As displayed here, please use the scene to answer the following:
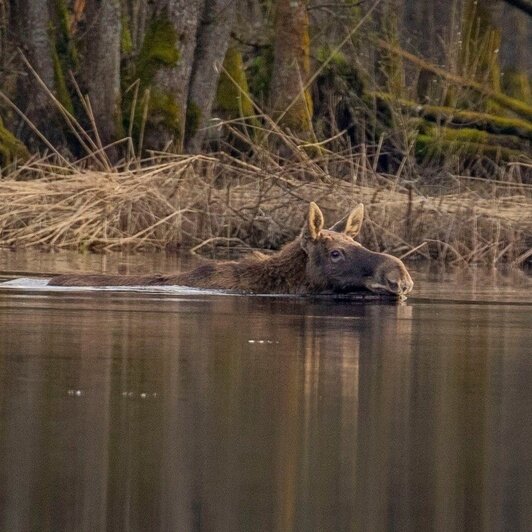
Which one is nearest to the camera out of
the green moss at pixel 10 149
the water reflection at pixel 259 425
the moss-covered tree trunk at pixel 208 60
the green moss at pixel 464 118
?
the water reflection at pixel 259 425

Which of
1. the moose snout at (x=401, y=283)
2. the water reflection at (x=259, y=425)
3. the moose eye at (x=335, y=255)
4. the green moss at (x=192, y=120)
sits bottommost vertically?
the water reflection at (x=259, y=425)

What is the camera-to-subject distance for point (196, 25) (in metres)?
22.2

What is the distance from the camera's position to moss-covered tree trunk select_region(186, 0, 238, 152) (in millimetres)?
22375

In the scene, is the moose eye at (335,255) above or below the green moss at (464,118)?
below

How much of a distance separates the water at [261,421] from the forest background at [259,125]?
7564 mm

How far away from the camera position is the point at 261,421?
6504 millimetres

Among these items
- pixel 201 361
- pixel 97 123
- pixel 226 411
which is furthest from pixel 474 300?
pixel 97 123

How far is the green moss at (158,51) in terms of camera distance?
72.3ft

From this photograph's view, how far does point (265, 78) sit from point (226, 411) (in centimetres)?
1860

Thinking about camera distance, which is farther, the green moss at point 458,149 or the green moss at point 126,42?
the green moss at point 126,42

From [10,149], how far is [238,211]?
361 cm

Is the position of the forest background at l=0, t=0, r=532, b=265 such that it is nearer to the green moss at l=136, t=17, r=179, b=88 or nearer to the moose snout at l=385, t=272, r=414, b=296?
the green moss at l=136, t=17, r=179, b=88

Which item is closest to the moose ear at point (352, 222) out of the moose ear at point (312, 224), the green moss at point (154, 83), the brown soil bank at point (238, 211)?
the moose ear at point (312, 224)

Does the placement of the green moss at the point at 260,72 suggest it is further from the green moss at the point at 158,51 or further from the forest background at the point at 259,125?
the green moss at the point at 158,51
